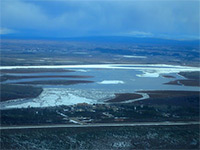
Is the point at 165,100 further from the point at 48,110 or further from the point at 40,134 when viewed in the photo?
the point at 40,134

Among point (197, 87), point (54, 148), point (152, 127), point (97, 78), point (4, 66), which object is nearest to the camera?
point (54, 148)

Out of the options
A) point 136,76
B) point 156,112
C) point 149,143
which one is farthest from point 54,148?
point 136,76

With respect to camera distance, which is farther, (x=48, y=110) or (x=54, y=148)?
(x=48, y=110)

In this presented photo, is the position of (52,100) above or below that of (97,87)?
below

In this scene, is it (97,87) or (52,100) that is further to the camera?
(97,87)

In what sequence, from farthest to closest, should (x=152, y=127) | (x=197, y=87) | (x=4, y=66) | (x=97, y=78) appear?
(x=4, y=66) → (x=97, y=78) → (x=197, y=87) → (x=152, y=127)

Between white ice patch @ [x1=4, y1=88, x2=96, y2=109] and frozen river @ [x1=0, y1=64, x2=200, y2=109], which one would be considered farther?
frozen river @ [x1=0, y1=64, x2=200, y2=109]

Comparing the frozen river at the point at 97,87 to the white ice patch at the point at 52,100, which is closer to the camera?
the white ice patch at the point at 52,100
